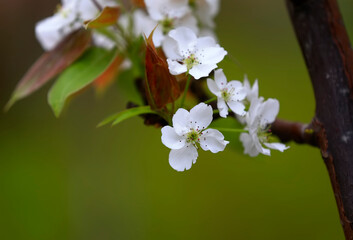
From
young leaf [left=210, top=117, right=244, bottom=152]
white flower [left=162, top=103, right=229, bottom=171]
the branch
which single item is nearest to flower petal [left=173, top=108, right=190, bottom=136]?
white flower [left=162, top=103, right=229, bottom=171]

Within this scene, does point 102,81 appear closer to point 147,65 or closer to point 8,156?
point 147,65

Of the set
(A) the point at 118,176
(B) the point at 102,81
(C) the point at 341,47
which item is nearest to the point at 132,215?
(A) the point at 118,176

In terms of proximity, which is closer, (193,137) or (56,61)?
(193,137)

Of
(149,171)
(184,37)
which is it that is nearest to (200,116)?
(184,37)

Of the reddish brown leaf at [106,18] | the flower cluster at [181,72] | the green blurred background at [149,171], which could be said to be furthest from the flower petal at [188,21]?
the green blurred background at [149,171]

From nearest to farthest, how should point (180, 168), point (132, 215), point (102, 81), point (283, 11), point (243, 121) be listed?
point (180, 168), point (243, 121), point (102, 81), point (132, 215), point (283, 11)

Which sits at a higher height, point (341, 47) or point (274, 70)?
point (341, 47)

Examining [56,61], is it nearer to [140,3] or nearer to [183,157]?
[140,3]
